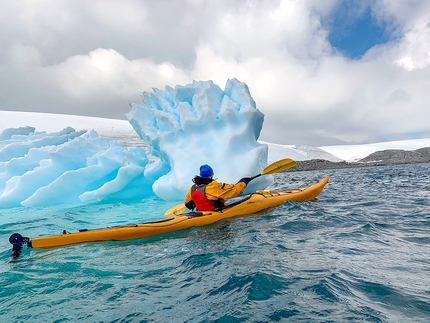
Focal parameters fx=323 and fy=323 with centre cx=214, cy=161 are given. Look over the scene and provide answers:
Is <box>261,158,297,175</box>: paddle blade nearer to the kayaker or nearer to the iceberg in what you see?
the iceberg

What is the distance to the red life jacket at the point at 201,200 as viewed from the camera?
577cm

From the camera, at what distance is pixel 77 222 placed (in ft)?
22.7

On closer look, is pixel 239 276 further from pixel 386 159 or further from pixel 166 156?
pixel 386 159

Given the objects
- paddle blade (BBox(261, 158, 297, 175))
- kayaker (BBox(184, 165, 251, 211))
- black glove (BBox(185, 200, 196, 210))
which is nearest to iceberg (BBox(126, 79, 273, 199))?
paddle blade (BBox(261, 158, 297, 175))

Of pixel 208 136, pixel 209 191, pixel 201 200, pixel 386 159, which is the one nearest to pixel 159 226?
pixel 201 200

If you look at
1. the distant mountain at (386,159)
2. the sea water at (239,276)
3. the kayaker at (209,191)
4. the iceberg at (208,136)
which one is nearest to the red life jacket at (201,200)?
the kayaker at (209,191)

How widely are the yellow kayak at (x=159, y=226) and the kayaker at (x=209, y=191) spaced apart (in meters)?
0.19

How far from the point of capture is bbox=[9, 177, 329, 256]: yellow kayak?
14.5ft

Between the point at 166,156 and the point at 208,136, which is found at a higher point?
the point at 208,136

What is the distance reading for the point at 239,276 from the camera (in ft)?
9.61

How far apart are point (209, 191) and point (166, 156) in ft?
17.1

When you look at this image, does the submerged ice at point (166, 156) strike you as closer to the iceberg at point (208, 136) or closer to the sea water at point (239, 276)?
the iceberg at point (208, 136)

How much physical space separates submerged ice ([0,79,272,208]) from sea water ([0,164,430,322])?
174 inches

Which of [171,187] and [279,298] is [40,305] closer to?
[279,298]
